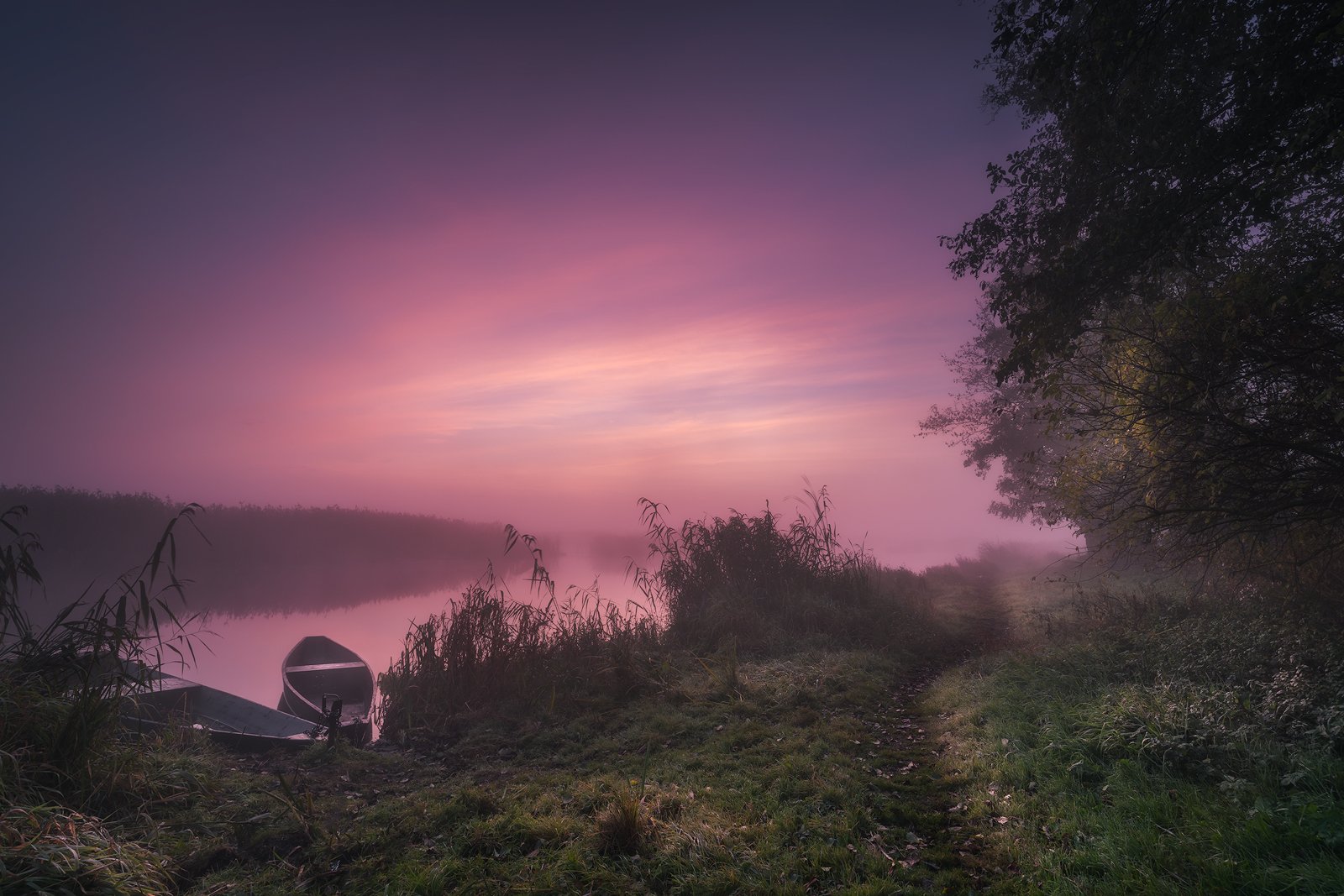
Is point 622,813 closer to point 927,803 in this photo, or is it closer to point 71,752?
point 927,803

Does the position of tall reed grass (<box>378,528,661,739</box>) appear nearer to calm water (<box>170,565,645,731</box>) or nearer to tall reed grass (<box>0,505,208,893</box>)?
calm water (<box>170,565,645,731</box>)

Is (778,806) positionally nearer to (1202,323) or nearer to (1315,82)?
(1202,323)

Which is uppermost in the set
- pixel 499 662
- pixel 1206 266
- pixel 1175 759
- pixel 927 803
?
pixel 1206 266

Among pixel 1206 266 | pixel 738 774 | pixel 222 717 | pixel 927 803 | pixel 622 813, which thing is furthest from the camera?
pixel 222 717

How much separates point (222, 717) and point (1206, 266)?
17923 millimetres

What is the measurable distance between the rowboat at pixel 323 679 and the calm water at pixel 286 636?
0.69 metres

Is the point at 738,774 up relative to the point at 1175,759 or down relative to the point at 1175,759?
down

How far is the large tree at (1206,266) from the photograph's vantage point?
643cm

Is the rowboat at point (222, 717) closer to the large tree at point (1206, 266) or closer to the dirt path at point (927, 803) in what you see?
the dirt path at point (927, 803)

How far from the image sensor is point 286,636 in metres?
21.1

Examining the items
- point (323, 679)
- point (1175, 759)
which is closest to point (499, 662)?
point (323, 679)

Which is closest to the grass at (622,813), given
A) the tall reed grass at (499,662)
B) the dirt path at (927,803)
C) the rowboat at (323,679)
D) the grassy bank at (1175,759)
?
the dirt path at (927,803)

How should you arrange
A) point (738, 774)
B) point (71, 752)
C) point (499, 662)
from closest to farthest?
point (71, 752) < point (738, 774) < point (499, 662)

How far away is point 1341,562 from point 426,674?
14517mm
